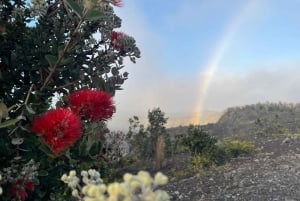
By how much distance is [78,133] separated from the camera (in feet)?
6.81

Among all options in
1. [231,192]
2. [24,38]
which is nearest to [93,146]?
[24,38]

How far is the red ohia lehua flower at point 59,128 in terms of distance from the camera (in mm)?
2023

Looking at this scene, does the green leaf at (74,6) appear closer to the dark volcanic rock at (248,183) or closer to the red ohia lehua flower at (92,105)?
the red ohia lehua flower at (92,105)

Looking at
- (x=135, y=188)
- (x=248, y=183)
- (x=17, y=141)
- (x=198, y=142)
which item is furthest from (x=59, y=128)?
(x=198, y=142)

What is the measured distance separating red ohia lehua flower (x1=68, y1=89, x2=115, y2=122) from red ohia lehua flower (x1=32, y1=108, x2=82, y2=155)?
0.27 meters

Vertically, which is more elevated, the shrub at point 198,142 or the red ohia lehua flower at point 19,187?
the shrub at point 198,142

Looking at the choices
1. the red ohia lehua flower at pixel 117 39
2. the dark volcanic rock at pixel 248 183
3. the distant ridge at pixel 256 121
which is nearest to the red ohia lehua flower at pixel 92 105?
the red ohia lehua flower at pixel 117 39

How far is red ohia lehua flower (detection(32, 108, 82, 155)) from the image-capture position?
2.02 meters

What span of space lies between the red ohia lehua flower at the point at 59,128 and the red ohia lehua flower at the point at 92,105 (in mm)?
269

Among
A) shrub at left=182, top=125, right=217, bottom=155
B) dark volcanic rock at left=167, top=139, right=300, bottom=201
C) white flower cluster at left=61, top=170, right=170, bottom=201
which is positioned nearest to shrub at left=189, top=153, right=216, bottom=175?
shrub at left=182, top=125, right=217, bottom=155

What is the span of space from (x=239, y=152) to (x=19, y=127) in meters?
8.35

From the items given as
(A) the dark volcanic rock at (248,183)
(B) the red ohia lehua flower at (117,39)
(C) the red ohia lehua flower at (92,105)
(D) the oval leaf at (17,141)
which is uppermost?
(B) the red ohia lehua flower at (117,39)

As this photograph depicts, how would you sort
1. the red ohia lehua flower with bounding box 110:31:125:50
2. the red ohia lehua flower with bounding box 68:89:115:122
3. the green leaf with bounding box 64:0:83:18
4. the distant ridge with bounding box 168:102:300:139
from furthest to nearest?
the distant ridge with bounding box 168:102:300:139, the red ohia lehua flower with bounding box 110:31:125:50, the red ohia lehua flower with bounding box 68:89:115:122, the green leaf with bounding box 64:0:83:18

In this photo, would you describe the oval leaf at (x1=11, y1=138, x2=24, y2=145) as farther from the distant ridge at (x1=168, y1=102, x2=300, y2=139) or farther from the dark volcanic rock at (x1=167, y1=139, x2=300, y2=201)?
the distant ridge at (x1=168, y1=102, x2=300, y2=139)
